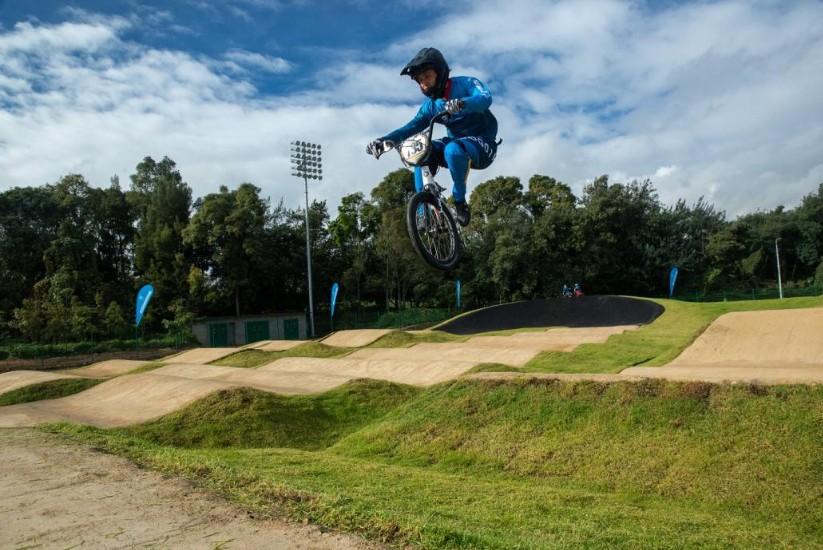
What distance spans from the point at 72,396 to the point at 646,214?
48.3m

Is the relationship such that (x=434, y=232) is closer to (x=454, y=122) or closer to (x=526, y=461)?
(x=454, y=122)

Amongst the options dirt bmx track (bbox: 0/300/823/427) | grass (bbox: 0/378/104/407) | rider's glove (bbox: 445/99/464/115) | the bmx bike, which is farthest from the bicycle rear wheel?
grass (bbox: 0/378/104/407)

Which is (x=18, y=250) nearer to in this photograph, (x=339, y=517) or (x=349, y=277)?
(x=349, y=277)

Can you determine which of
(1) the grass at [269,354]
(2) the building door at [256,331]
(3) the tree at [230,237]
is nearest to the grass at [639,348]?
(1) the grass at [269,354]

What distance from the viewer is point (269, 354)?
25.7m

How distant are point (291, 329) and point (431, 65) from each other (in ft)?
136

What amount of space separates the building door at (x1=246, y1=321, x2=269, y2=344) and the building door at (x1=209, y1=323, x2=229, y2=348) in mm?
1583

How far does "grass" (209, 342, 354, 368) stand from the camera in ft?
79.6

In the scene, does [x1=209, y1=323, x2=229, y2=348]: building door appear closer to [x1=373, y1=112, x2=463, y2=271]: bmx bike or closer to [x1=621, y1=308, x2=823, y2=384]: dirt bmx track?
[x1=621, y1=308, x2=823, y2=384]: dirt bmx track

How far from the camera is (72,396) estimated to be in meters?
17.7

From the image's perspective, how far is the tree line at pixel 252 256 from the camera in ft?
130

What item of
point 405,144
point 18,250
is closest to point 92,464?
point 405,144

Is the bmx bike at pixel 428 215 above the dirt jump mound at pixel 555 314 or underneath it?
above

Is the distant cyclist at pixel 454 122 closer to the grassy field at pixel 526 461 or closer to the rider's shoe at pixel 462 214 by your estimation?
the rider's shoe at pixel 462 214
